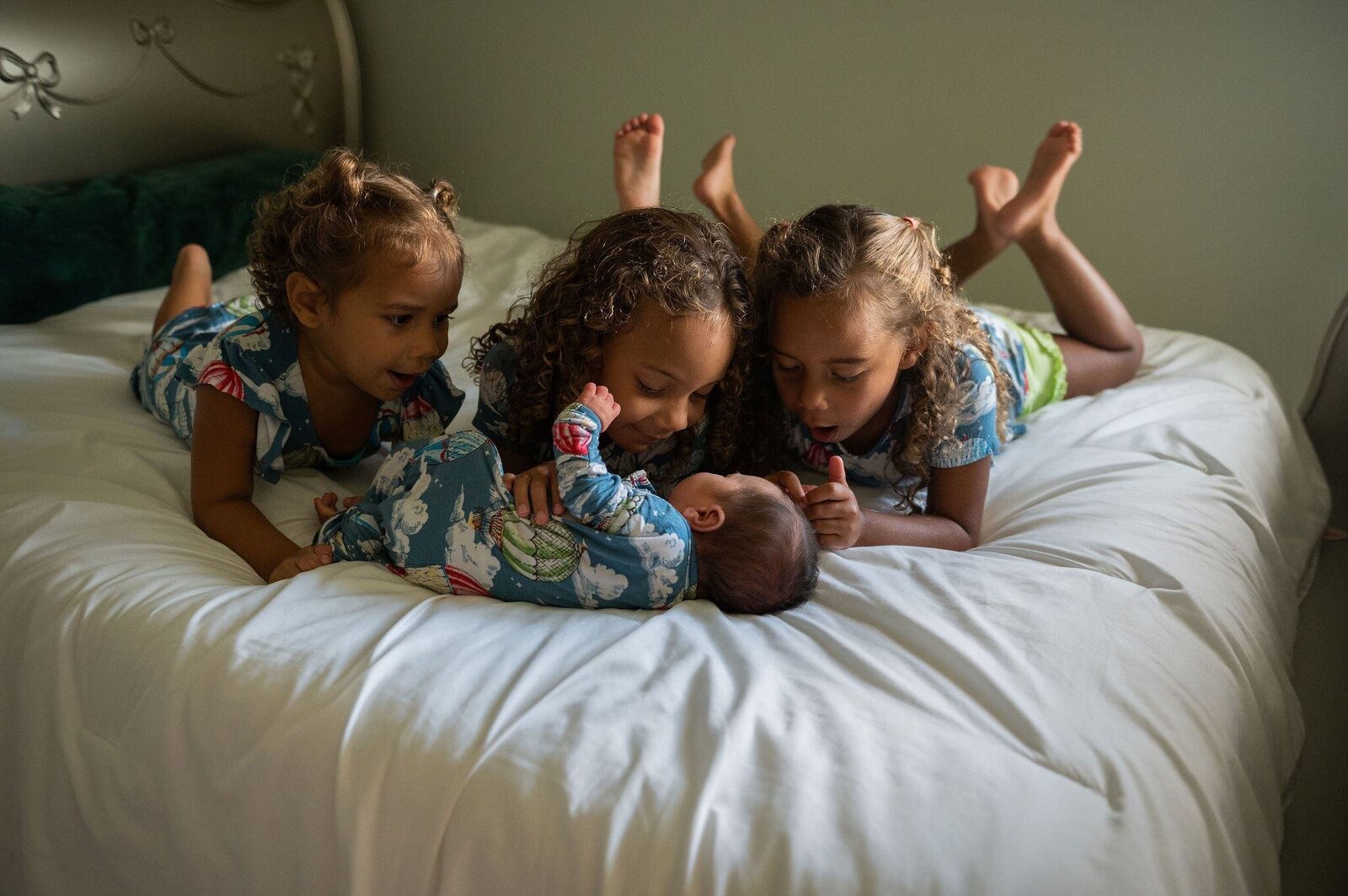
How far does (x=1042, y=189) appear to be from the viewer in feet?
5.98

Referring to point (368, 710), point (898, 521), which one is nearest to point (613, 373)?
point (898, 521)

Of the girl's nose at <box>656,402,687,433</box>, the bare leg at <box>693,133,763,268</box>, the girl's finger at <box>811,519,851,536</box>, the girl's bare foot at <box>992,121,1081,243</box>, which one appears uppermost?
the girl's bare foot at <box>992,121,1081,243</box>

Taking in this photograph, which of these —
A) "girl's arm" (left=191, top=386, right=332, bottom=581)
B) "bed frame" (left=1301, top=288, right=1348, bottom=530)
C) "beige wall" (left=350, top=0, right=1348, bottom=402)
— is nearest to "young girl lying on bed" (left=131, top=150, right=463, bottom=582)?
"girl's arm" (left=191, top=386, right=332, bottom=581)

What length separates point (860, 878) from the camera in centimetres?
74

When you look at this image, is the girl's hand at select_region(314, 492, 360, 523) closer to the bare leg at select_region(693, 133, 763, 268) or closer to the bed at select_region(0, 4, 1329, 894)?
the bed at select_region(0, 4, 1329, 894)

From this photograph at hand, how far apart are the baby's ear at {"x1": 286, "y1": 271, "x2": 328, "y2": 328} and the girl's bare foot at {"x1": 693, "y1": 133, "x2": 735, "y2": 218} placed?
2.68 ft

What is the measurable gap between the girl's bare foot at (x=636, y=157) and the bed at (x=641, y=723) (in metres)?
0.85

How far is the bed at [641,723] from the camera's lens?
2.55 feet

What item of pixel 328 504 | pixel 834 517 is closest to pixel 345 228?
pixel 328 504

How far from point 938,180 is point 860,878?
2.02m

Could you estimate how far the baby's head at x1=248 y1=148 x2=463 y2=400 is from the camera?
1290mm

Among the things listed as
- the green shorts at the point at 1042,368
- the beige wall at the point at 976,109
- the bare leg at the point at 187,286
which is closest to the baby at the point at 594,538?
the green shorts at the point at 1042,368

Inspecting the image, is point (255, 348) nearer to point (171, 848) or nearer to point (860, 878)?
point (171, 848)

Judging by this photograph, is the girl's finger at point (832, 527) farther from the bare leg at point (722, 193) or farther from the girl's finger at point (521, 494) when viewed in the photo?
the bare leg at point (722, 193)
